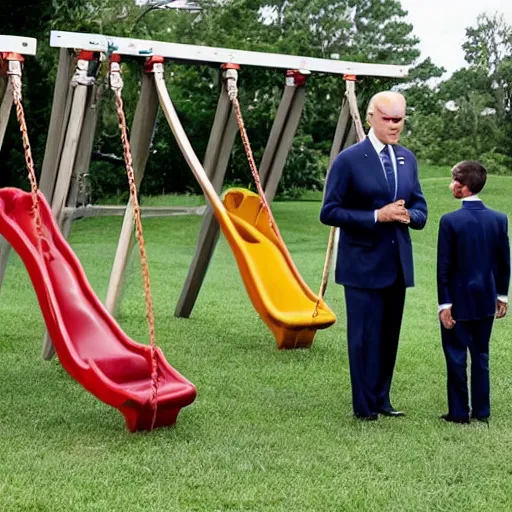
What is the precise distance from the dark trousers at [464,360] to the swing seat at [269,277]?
2.11m

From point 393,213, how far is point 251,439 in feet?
4.19

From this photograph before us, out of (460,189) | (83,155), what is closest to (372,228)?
(460,189)

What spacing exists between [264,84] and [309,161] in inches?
187

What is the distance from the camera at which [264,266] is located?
765 centimetres

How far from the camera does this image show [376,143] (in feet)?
16.8

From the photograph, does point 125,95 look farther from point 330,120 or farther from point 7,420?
point 330,120

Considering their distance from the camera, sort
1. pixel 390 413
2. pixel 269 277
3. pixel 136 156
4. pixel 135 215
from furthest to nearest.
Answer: pixel 269 277
pixel 136 156
pixel 390 413
pixel 135 215

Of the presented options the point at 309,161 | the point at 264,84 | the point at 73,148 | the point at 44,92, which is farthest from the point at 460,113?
the point at 73,148

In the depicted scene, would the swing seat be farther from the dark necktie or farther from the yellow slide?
the dark necktie

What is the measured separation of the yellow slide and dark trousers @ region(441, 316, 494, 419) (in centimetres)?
211

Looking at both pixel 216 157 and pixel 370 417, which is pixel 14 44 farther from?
pixel 370 417

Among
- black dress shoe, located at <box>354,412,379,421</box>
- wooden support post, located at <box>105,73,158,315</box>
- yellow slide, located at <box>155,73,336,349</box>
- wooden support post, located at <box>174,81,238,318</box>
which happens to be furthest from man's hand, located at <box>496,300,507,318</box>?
wooden support post, located at <box>174,81,238,318</box>

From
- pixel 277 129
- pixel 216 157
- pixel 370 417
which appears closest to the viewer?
pixel 370 417

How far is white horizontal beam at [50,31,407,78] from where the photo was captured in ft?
20.4
